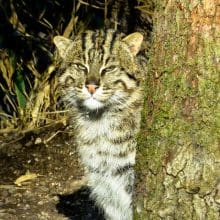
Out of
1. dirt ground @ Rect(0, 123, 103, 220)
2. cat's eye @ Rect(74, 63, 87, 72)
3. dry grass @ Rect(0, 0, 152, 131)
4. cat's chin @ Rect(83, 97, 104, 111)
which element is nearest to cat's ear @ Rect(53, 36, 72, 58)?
cat's eye @ Rect(74, 63, 87, 72)

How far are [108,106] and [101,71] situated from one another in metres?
0.25

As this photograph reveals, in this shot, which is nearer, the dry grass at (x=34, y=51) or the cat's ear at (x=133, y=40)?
the cat's ear at (x=133, y=40)

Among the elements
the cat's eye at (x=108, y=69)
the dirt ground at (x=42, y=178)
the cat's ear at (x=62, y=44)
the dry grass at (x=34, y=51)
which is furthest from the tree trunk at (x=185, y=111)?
the dry grass at (x=34, y=51)

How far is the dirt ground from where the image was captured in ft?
23.8

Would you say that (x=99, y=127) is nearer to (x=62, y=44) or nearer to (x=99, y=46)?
(x=99, y=46)

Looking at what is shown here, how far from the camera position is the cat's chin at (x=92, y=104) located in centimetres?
594

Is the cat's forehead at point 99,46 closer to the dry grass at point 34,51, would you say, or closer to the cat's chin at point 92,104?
the cat's chin at point 92,104

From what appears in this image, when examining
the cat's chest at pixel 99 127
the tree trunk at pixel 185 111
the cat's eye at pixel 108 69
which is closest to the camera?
the tree trunk at pixel 185 111

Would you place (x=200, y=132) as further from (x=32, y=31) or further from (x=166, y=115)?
(x=32, y=31)

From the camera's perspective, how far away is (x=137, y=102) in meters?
6.21

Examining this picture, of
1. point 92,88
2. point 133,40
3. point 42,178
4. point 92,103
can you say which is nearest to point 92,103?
point 92,103

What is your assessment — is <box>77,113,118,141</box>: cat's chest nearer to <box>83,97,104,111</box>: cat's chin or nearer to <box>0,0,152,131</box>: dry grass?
<box>83,97,104,111</box>: cat's chin

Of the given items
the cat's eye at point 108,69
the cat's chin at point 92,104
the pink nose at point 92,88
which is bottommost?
the cat's chin at point 92,104

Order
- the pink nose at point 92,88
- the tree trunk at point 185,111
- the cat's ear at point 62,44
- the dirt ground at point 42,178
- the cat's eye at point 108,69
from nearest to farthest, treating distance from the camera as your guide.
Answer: the tree trunk at point 185,111
the pink nose at point 92,88
the cat's eye at point 108,69
the cat's ear at point 62,44
the dirt ground at point 42,178
